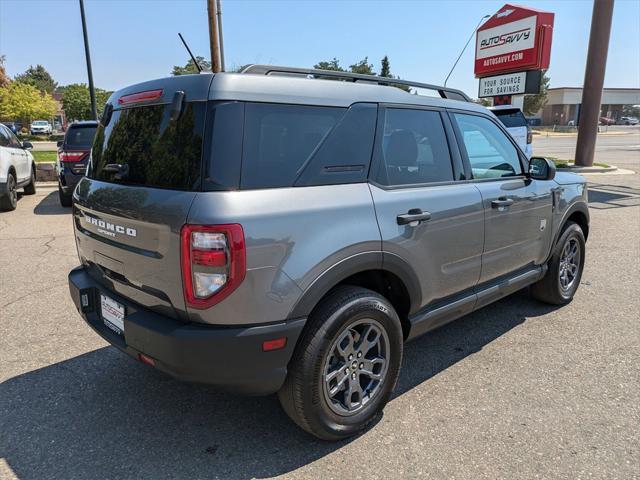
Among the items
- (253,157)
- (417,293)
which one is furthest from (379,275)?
(253,157)

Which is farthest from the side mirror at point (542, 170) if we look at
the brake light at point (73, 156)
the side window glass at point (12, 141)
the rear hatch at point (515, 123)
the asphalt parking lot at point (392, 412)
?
the side window glass at point (12, 141)

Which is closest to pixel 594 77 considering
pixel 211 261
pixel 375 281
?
pixel 375 281

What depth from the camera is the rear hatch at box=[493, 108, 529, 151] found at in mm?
11117

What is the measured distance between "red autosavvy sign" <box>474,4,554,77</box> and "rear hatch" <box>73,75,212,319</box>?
1632 cm

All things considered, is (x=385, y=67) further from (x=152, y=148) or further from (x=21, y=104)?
(x=152, y=148)


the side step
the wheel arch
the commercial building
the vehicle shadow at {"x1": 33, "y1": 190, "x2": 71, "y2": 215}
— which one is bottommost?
→ the vehicle shadow at {"x1": 33, "y1": 190, "x2": 71, "y2": 215}

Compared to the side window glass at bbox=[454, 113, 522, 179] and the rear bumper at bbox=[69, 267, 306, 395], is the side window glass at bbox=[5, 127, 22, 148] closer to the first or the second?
the rear bumper at bbox=[69, 267, 306, 395]

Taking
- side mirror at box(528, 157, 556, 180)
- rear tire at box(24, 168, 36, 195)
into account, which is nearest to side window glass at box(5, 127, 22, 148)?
rear tire at box(24, 168, 36, 195)

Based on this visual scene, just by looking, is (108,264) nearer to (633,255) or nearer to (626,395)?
(626,395)

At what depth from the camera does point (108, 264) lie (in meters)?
2.66

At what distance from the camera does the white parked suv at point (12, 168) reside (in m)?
8.75

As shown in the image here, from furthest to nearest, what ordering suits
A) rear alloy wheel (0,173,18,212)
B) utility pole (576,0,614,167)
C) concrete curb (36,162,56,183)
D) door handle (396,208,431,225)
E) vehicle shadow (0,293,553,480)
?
1. utility pole (576,0,614,167)
2. concrete curb (36,162,56,183)
3. rear alloy wheel (0,173,18,212)
4. door handle (396,208,431,225)
5. vehicle shadow (0,293,553,480)

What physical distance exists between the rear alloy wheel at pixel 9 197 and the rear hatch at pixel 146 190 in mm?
7427

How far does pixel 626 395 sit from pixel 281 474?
227 centimetres
